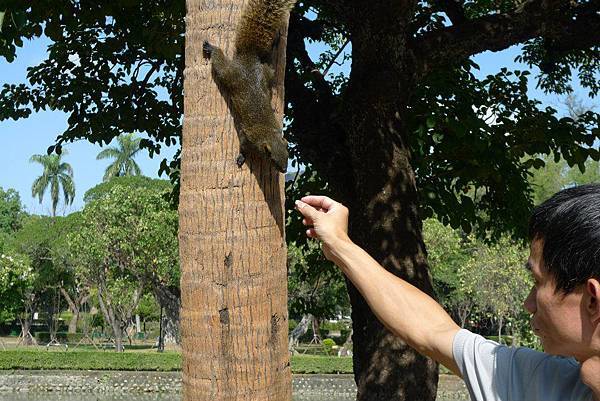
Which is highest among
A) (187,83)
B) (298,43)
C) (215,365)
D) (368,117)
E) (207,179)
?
(298,43)

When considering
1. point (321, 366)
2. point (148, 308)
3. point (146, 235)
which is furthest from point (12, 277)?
point (148, 308)

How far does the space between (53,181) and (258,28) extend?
59700 millimetres

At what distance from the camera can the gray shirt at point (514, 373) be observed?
1.61 meters

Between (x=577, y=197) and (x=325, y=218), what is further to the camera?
(x=325, y=218)

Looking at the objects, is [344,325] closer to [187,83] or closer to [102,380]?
[102,380]

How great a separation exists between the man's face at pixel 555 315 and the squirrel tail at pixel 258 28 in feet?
3.98

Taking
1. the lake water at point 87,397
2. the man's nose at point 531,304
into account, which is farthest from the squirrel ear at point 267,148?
the lake water at point 87,397

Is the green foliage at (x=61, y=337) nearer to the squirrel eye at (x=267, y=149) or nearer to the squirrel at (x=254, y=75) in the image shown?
the squirrel at (x=254, y=75)

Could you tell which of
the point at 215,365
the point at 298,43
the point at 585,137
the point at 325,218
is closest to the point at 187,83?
the point at 325,218

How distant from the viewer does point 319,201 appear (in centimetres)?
215

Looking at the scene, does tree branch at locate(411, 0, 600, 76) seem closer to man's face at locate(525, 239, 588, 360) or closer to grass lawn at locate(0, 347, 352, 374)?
man's face at locate(525, 239, 588, 360)

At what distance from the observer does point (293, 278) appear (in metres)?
29.8

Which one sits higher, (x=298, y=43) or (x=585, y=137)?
(x=298, y=43)

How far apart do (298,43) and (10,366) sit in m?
22.4
